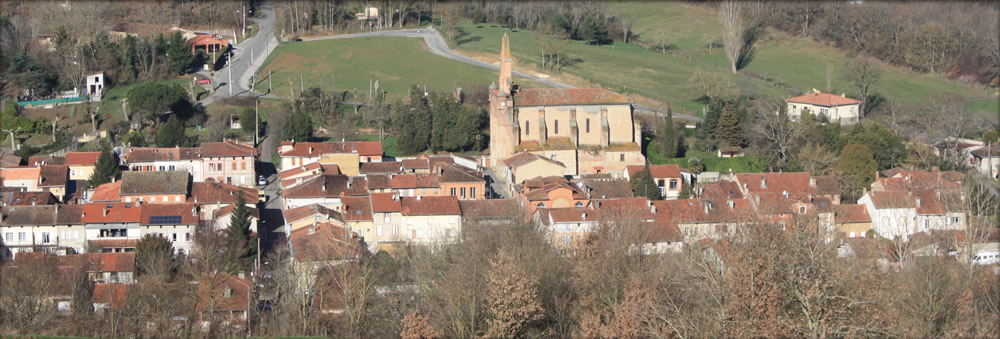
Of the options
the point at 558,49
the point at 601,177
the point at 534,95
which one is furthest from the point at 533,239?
the point at 558,49

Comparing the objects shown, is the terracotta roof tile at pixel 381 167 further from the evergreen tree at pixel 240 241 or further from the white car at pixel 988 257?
the white car at pixel 988 257

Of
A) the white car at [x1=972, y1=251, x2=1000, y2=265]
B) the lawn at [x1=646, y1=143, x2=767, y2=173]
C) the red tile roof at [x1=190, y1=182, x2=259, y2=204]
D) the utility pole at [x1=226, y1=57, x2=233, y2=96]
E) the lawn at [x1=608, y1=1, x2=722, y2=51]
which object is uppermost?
the lawn at [x1=608, y1=1, x2=722, y2=51]

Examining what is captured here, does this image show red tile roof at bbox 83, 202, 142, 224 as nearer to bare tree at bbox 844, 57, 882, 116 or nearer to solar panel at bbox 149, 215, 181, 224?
solar panel at bbox 149, 215, 181, 224

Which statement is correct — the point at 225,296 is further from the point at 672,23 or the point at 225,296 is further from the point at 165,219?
the point at 672,23

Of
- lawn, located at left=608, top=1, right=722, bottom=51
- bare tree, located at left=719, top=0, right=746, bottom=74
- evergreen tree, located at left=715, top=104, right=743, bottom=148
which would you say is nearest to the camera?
evergreen tree, located at left=715, top=104, right=743, bottom=148

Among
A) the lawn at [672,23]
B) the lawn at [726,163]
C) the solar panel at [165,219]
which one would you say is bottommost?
the lawn at [726,163]

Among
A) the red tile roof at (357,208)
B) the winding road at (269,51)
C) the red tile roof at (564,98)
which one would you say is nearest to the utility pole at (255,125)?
the winding road at (269,51)

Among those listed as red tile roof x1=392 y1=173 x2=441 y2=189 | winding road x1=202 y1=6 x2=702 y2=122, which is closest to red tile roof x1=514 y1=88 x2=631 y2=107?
winding road x1=202 y1=6 x2=702 y2=122
